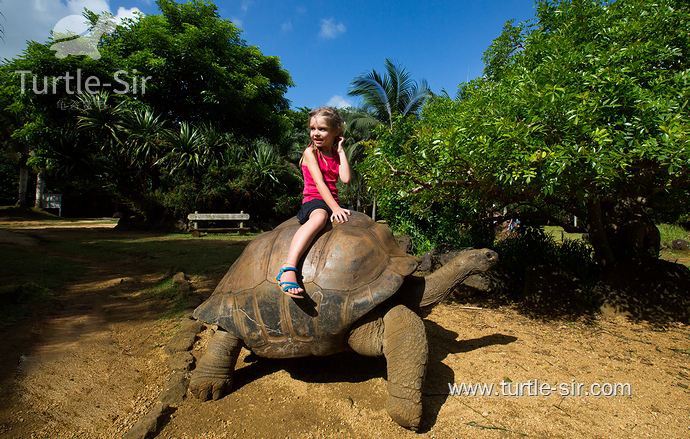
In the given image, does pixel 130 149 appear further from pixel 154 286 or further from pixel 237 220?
pixel 154 286

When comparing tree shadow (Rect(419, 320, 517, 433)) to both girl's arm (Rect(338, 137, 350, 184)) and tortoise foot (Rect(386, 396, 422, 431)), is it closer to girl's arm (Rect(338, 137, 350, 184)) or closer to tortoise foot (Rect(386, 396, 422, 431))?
tortoise foot (Rect(386, 396, 422, 431))

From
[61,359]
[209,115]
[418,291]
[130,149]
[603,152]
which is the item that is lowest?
[61,359]

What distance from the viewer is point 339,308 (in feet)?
8.27

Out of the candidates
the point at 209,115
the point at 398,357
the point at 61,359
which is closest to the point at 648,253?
the point at 398,357

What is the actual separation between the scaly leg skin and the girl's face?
1562 mm

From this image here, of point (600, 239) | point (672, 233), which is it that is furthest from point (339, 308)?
point (672, 233)

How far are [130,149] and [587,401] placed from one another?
17721 mm

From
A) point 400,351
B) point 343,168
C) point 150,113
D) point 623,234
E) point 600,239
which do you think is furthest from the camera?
point 150,113

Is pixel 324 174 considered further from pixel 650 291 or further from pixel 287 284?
pixel 650 291

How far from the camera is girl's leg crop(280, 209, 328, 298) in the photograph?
255 cm

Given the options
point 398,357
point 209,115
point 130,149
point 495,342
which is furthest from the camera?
point 209,115

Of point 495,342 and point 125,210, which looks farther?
point 125,210

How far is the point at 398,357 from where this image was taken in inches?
95.7

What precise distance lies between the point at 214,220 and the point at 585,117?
14880 mm
